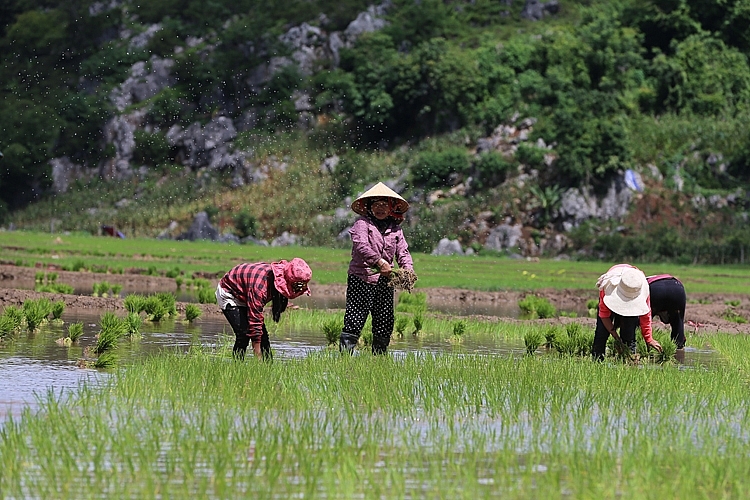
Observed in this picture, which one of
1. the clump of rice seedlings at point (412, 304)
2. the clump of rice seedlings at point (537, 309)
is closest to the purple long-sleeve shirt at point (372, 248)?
the clump of rice seedlings at point (412, 304)

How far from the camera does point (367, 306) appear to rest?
1035cm

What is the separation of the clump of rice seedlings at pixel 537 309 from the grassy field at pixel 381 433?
9.22 metres

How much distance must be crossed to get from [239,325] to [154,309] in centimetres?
490

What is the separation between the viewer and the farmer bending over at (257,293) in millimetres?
9086

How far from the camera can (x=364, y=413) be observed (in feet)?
23.4

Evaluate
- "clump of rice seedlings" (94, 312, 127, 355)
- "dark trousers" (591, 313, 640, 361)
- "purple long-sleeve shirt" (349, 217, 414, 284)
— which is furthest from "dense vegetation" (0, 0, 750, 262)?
"clump of rice seedlings" (94, 312, 127, 355)

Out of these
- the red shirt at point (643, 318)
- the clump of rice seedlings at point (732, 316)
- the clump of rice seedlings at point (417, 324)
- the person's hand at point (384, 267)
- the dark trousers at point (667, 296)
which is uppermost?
the person's hand at point (384, 267)

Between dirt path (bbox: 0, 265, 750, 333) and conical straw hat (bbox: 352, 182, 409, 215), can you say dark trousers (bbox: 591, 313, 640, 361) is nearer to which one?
conical straw hat (bbox: 352, 182, 409, 215)

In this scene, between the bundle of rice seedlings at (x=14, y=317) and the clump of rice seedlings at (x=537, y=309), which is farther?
the clump of rice seedlings at (x=537, y=309)

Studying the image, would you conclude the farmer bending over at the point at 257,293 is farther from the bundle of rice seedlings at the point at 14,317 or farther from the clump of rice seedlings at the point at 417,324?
the clump of rice seedlings at the point at 417,324

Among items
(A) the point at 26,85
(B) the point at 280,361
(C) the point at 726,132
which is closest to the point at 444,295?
(B) the point at 280,361

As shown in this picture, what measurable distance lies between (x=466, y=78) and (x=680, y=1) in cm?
1258

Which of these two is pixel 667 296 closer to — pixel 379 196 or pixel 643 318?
pixel 643 318

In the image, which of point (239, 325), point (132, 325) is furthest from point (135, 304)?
point (239, 325)
